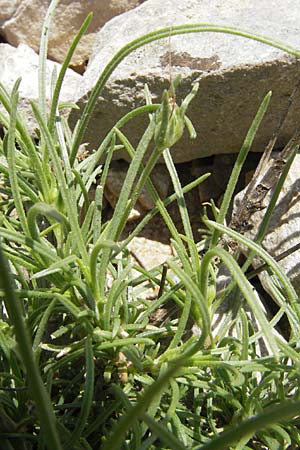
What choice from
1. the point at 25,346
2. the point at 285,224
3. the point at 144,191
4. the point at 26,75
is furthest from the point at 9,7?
the point at 25,346

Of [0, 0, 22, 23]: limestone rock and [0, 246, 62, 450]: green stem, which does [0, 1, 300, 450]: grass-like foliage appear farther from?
[0, 0, 22, 23]: limestone rock

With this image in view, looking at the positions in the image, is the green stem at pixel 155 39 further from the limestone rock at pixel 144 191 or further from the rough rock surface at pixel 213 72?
the limestone rock at pixel 144 191

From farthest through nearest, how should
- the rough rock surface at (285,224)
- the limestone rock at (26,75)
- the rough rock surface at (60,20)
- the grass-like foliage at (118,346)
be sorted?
the rough rock surface at (60,20), the limestone rock at (26,75), the rough rock surface at (285,224), the grass-like foliage at (118,346)

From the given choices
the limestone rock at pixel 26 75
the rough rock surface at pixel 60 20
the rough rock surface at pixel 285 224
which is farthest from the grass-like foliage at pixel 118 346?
the rough rock surface at pixel 60 20

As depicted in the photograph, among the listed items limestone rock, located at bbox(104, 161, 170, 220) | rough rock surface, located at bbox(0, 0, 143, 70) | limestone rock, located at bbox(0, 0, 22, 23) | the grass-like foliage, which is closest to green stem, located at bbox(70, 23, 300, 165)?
the grass-like foliage

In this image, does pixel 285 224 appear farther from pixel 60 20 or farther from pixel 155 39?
pixel 60 20

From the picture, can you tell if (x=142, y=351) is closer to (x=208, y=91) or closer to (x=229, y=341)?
(x=229, y=341)

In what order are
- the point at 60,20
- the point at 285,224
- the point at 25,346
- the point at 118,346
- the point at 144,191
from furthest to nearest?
the point at 60,20 → the point at 144,191 → the point at 285,224 → the point at 118,346 → the point at 25,346
